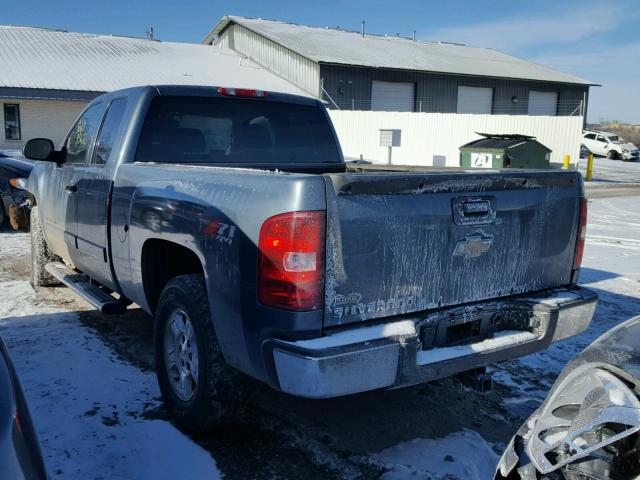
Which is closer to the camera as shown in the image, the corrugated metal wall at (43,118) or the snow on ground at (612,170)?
the corrugated metal wall at (43,118)

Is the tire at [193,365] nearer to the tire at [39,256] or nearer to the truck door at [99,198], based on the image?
the truck door at [99,198]

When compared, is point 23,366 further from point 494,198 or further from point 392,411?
point 494,198

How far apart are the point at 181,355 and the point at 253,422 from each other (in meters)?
0.60

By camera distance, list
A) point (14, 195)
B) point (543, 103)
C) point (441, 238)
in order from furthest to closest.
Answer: point (543, 103)
point (14, 195)
point (441, 238)

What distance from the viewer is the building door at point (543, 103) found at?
41.0m

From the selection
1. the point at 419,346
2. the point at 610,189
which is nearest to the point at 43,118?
the point at 610,189

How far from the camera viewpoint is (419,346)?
3031 mm

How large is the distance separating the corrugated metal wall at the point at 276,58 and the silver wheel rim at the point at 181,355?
30828mm

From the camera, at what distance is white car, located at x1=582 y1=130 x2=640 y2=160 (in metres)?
38.8

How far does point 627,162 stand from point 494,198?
39.2m

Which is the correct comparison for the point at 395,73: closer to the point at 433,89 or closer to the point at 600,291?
the point at 433,89

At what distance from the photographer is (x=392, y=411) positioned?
13.2 ft

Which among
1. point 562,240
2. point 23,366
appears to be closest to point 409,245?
point 562,240

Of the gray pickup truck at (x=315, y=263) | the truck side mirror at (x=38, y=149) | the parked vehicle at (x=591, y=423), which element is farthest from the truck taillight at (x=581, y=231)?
the truck side mirror at (x=38, y=149)
